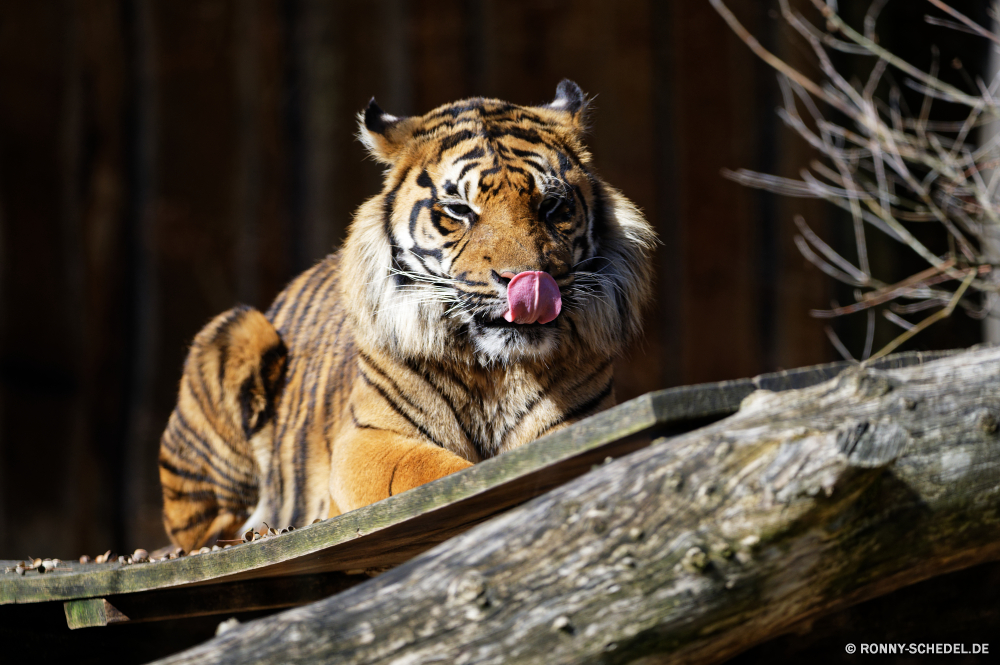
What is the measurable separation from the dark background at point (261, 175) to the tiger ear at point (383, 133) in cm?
222

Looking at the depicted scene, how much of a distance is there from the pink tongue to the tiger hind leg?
136cm

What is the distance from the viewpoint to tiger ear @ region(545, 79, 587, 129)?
9.56 feet

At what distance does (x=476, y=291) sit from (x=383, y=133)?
24.8 inches

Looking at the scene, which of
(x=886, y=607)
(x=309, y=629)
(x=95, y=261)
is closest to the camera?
(x=309, y=629)

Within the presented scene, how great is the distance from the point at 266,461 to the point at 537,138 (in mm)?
1500

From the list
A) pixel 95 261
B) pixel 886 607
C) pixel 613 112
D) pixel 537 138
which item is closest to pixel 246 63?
pixel 95 261

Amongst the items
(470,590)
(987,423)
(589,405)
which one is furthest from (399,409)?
(987,423)

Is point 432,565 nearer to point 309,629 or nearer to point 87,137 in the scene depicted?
point 309,629

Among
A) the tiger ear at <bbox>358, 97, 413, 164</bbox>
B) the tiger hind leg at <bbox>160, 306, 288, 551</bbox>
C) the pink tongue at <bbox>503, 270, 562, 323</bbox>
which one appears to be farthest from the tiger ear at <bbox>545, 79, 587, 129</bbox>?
the tiger hind leg at <bbox>160, 306, 288, 551</bbox>

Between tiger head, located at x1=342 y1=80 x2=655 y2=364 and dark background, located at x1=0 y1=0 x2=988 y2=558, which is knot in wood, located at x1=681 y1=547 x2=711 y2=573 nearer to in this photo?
tiger head, located at x1=342 y1=80 x2=655 y2=364

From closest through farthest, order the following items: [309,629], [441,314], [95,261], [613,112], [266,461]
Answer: [309,629], [441,314], [266,461], [95,261], [613,112]

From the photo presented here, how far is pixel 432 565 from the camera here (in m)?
1.33

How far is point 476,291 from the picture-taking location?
2.47 meters

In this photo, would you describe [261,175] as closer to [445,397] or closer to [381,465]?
[445,397]
